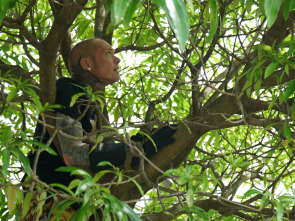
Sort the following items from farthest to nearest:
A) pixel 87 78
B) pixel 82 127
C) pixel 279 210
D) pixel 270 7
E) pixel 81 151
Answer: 1. pixel 87 78
2. pixel 82 127
3. pixel 81 151
4. pixel 279 210
5. pixel 270 7

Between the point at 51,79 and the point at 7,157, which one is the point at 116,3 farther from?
the point at 51,79

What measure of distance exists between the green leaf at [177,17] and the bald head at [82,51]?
1.75 m

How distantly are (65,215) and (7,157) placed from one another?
2.99 feet

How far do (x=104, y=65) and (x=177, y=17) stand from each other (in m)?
1.75

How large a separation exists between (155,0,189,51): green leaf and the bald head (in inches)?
68.9

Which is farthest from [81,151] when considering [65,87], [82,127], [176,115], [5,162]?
[5,162]

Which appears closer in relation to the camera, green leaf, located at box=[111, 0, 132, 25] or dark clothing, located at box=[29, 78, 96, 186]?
green leaf, located at box=[111, 0, 132, 25]

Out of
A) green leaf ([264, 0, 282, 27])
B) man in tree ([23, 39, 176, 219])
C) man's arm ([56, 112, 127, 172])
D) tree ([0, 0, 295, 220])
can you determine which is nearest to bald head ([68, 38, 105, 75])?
man in tree ([23, 39, 176, 219])

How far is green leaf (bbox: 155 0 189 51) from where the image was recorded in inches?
35.4

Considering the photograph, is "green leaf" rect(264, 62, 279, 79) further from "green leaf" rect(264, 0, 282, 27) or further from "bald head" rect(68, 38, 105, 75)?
"bald head" rect(68, 38, 105, 75)

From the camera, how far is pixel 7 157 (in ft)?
4.71

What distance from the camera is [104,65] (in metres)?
2.63

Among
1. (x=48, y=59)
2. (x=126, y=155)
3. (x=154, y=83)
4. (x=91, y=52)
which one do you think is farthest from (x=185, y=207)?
(x=154, y=83)

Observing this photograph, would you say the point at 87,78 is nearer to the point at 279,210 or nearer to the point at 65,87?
the point at 65,87
